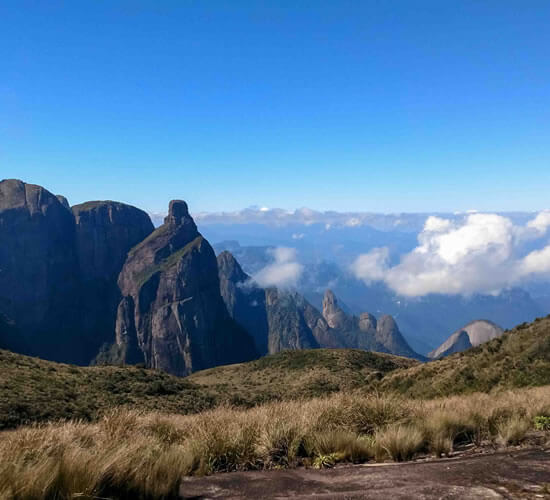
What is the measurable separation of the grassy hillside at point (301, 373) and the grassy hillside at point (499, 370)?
16.7m

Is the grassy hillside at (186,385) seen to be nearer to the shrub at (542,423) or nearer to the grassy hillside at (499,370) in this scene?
the grassy hillside at (499,370)

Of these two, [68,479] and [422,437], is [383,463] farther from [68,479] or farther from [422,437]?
[68,479]

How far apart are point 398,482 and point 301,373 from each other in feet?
181

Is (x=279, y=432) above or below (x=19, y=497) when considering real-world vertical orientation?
below

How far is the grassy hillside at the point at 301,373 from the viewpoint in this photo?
48562 millimetres

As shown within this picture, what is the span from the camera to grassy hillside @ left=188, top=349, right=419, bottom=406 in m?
48.6

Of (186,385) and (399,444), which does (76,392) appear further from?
(399,444)

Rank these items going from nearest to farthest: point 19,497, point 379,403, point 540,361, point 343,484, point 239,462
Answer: point 19,497, point 343,484, point 239,462, point 379,403, point 540,361

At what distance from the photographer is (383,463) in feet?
23.4

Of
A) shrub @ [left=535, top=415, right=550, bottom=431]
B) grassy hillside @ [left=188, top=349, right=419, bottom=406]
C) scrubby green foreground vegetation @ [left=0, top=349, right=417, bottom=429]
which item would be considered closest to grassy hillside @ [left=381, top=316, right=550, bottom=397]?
scrubby green foreground vegetation @ [left=0, top=349, right=417, bottom=429]

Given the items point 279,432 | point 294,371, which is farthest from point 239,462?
point 294,371

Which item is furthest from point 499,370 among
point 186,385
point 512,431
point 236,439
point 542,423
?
point 186,385

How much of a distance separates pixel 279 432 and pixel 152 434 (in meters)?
2.67

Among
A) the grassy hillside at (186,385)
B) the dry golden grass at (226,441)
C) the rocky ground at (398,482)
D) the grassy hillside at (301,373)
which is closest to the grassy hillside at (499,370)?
the grassy hillside at (186,385)
